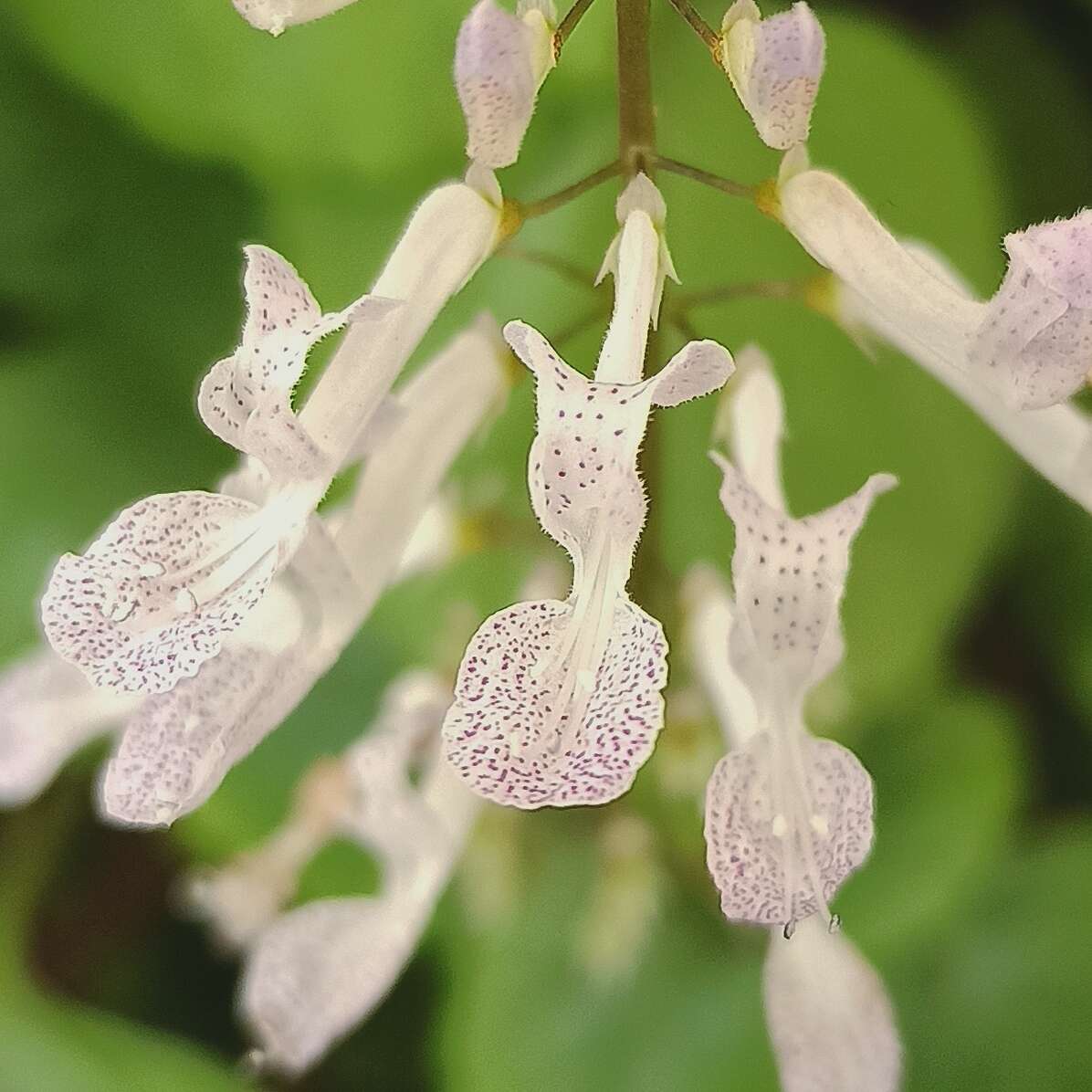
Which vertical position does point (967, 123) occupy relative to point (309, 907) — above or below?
above

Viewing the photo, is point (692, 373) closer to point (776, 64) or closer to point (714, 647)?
point (776, 64)

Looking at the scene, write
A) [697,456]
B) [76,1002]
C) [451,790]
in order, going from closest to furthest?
[451,790] < [697,456] < [76,1002]

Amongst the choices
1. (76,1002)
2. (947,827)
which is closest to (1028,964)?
(947,827)

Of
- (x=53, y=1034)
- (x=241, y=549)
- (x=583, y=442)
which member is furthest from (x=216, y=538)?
(x=53, y=1034)

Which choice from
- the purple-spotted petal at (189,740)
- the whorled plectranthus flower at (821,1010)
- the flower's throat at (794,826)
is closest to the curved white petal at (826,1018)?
the whorled plectranthus flower at (821,1010)

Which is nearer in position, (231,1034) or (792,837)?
(792,837)

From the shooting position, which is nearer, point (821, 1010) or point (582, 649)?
point (582, 649)

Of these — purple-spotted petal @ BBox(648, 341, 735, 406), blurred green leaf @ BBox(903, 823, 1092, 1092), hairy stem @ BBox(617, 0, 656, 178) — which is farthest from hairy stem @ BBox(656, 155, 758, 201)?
blurred green leaf @ BBox(903, 823, 1092, 1092)

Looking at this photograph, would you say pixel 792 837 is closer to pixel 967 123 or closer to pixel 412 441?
pixel 412 441
